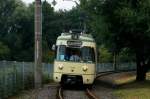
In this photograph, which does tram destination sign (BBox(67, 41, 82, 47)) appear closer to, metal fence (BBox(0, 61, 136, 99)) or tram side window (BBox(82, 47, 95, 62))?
tram side window (BBox(82, 47, 95, 62))

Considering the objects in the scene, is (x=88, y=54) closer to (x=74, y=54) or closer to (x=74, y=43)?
(x=74, y=54)

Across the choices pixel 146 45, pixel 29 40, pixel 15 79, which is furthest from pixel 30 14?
pixel 15 79

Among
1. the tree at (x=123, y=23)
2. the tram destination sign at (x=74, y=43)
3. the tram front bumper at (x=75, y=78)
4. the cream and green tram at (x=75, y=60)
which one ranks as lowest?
Answer: the tram front bumper at (x=75, y=78)

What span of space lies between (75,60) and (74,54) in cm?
50

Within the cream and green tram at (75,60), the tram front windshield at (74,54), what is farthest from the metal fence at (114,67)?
the tram front windshield at (74,54)

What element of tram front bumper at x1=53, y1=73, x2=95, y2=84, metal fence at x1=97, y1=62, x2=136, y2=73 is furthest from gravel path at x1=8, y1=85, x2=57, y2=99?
metal fence at x1=97, y1=62, x2=136, y2=73

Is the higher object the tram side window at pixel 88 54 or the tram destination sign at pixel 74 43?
the tram destination sign at pixel 74 43

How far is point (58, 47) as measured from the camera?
31516 mm

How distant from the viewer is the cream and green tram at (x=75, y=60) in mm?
31016

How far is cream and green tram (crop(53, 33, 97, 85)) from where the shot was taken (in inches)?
1221

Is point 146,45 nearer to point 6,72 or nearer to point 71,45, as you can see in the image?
point 71,45

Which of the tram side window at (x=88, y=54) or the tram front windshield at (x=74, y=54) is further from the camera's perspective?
the tram side window at (x=88, y=54)

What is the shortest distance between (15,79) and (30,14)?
250ft

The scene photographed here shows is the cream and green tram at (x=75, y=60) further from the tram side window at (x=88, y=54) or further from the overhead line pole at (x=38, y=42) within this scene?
the overhead line pole at (x=38, y=42)
